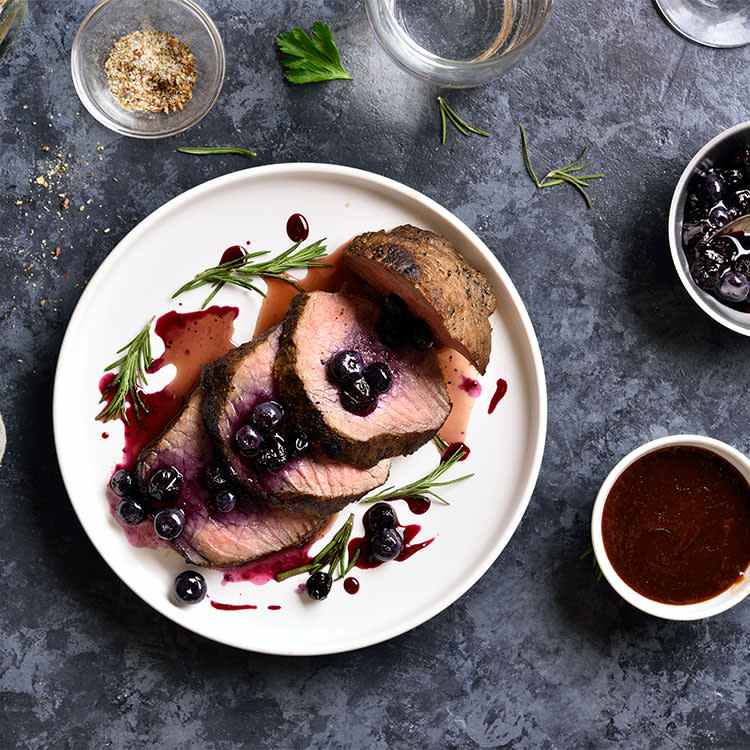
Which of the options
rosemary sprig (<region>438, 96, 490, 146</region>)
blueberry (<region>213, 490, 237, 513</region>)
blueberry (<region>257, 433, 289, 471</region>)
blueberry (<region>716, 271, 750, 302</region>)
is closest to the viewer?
blueberry (<region>257, 433, 289, 471</region>)

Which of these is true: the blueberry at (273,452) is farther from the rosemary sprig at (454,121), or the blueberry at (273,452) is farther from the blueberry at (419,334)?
the rosemary sprig at (454,121)

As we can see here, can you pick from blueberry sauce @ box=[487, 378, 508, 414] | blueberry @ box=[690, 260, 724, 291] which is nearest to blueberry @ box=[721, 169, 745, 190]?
blueberry @ box=[690, 260, 724, 291]

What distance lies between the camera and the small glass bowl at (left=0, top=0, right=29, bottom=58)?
1.93 m

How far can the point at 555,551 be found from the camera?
2.19 metres

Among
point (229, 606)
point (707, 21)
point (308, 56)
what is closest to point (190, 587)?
point (229, 606)

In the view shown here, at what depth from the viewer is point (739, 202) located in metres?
2.05

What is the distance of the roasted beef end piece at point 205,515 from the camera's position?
1.94 meters

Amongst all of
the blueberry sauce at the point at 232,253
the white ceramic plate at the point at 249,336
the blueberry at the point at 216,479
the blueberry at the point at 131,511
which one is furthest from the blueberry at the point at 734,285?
the blueberry at the point at 131,511

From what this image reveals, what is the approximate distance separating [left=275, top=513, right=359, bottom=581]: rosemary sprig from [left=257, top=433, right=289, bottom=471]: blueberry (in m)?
0.32

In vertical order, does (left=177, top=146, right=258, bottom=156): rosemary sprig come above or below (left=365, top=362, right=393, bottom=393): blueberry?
above

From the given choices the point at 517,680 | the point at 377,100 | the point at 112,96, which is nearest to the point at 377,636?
the point at 517,680

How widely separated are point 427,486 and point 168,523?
647mm

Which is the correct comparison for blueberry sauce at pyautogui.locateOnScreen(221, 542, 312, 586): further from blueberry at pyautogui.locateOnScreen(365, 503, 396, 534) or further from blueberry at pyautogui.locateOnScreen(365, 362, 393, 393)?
blueberry at pyautogui.locateOnScreen(365, 362, 393, 393)

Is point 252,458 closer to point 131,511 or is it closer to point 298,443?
point 298,443
